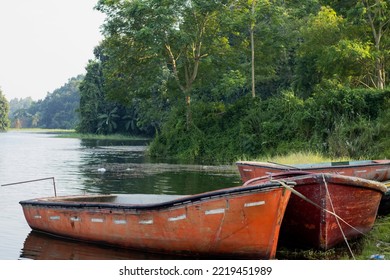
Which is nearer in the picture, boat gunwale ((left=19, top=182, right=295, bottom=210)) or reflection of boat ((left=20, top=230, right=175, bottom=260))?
boat gunwale ((left=19, top=182, right=295, bottom=210))

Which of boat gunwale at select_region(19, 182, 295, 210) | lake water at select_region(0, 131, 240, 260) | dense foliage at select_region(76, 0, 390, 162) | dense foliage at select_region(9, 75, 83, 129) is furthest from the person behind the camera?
dense foliage at select_region(9, 75, 83, 129)

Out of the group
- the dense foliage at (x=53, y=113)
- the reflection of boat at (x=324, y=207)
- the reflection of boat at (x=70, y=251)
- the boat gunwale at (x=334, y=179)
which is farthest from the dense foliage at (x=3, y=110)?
the boat gunwale at (x=334, y=179)

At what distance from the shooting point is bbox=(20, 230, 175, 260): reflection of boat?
12.8 m

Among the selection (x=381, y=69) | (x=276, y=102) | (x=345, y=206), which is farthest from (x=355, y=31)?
(x=345, y=206)

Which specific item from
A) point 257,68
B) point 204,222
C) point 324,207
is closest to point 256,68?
point 257,68

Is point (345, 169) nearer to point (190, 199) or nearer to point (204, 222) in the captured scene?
point (204, 222)

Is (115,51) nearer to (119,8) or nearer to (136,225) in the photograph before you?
(119,8)

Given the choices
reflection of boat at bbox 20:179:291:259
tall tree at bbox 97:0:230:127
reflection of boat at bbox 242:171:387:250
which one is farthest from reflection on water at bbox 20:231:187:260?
tall tree at bbox 97:0:230:127

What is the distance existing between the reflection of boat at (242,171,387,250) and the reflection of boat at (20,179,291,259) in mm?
800

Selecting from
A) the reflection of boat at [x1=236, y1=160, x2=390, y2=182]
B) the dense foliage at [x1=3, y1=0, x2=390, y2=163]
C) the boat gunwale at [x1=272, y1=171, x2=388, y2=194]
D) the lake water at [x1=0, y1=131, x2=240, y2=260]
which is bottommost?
the lake water at [x1=0, y1=131, x2=240, y2=260]

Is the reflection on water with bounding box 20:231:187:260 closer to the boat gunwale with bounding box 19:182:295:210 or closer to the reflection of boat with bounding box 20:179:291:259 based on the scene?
the reflection of boat with bounding box 20:179:291:259

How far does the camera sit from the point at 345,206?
12.7 meters

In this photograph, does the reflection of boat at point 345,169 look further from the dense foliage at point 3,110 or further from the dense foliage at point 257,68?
the dense foliage at point 3,110

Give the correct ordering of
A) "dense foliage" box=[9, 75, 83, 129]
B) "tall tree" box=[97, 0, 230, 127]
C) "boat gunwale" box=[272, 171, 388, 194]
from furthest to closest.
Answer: "dense foliage" box=[9, 75, 83, 129], "tall tree" box=[97, 0, 230, 127], "boat gunwale" box=[272, 171, 388, 194]
